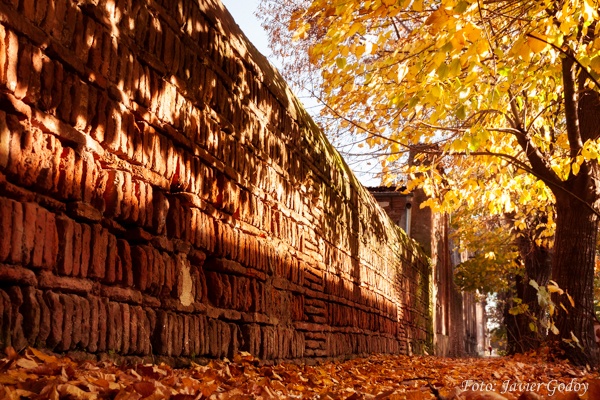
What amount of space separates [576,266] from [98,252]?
310 inches

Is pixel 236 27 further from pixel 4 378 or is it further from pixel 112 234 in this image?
pixel 4 378

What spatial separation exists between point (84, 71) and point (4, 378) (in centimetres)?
159

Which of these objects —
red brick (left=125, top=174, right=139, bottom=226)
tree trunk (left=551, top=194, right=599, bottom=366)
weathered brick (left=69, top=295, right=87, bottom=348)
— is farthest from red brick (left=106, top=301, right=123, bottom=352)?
tree trunk (left=551, top=194, right=599, bottom=366)

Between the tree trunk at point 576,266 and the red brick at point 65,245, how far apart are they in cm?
789

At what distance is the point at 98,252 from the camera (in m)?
3.55

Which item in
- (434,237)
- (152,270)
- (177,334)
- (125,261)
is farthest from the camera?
(434,237)

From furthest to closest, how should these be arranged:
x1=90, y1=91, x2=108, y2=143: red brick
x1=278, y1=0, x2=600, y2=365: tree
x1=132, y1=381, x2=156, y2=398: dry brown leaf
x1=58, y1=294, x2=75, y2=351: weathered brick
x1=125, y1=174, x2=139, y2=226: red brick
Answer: x1=278, y1=0, x2=600, y2=365: tree, x1=125, y1=174, x2=139, y2=226: red brick, x1=90, y1=91, x2=108, y2=143: red brick, x1=58, y1=294, x2=75, y2=351: weathered brick, x1=132, y1=381, x2=156, y2=398: dry brown leaf

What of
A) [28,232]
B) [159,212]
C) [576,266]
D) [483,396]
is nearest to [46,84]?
[28,232]

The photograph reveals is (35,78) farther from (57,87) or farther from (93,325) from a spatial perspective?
(93,325)

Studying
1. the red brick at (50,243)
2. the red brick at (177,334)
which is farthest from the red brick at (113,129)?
Answer: the red brick at (177,334)

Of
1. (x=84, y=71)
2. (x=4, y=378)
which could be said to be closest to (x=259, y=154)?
(x=84, y=71)

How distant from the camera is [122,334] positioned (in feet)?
12.1

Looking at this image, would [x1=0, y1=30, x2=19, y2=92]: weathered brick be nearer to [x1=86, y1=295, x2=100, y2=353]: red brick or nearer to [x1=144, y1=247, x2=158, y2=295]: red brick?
[x1=86, y1=295, x2=100, y2=353]: red brick

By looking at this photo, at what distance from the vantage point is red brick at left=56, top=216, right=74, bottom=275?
3264 millimetres
